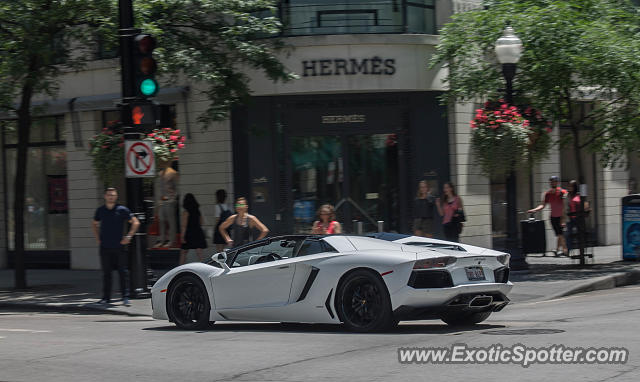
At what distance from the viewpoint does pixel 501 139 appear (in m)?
17.2

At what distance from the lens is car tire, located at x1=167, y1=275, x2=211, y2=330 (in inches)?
459

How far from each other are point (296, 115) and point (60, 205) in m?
6.76

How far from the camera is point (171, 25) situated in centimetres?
1858

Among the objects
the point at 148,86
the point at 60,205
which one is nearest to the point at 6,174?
the point at 60,205

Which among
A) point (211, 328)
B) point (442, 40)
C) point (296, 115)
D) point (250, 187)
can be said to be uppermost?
point (442, 40)

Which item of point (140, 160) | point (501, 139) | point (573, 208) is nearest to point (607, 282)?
point (501, 139)

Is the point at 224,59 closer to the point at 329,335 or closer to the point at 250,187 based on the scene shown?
the point at 250,187

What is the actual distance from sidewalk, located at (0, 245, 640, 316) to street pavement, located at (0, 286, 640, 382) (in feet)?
5.68

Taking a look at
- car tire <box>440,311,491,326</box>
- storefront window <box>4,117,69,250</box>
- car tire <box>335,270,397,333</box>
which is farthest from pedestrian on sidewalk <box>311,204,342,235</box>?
storefront window <box>4,117,69,250</box>

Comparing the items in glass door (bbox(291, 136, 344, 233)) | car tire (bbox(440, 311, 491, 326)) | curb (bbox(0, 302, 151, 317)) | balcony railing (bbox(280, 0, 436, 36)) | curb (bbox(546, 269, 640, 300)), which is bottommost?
curb (bbox(0, 302, 151, 317))

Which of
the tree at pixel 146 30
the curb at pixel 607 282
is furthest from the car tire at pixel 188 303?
the tree at pixel 146 30

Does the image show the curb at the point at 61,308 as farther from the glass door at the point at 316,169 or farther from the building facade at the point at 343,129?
the glass door at the point at 316,169

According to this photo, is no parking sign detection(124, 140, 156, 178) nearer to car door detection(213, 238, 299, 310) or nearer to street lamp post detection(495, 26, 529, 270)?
car door detection(213, 238, 299, 310)

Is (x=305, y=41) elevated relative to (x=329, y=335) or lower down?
elevated
